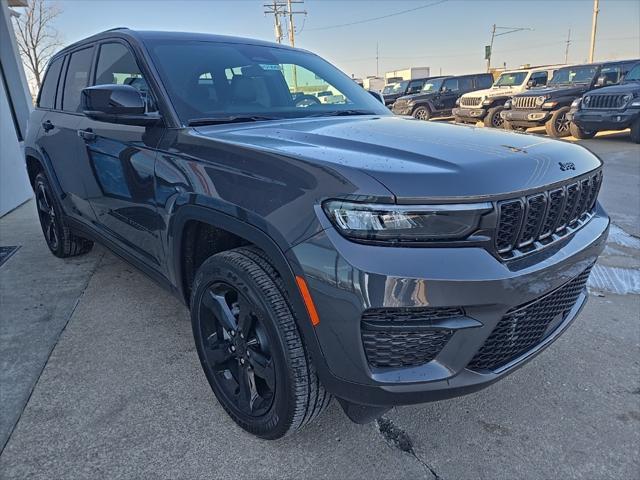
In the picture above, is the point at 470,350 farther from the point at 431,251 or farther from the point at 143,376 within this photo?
Answer: the point at 143,376

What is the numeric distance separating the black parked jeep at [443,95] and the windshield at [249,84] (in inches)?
590

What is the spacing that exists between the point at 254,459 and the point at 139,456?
1.62ft

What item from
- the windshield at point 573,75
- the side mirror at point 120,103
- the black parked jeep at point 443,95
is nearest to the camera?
the side mirror at point 120,103

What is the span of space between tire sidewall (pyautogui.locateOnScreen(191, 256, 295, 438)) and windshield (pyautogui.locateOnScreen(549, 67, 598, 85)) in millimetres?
13777

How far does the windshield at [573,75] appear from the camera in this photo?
12656mm

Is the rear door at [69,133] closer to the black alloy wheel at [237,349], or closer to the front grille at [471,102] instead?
the black alloy wheel at [237,349]

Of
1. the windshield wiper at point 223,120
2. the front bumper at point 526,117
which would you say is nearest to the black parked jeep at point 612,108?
the front bumper at point 526,117

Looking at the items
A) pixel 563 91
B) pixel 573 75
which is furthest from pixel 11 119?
pixel 573 75

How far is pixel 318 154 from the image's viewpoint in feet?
5.57

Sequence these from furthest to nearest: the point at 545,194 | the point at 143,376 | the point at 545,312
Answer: the point at 143,376, the point at 545,312, the point at 545,194

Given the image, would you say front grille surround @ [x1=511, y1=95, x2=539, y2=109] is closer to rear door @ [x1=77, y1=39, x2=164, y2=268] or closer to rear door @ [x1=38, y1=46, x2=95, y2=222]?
rear door @ [x1=38, y1=46, x2=95, y2=222]

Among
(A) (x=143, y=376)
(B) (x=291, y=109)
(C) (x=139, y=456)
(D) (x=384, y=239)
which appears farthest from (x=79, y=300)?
(D) (x=384, y=239)

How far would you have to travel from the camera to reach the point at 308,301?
5.08 ft

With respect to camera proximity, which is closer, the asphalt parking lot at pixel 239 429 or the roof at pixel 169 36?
the asphalt parking lot at pixel 239 429
